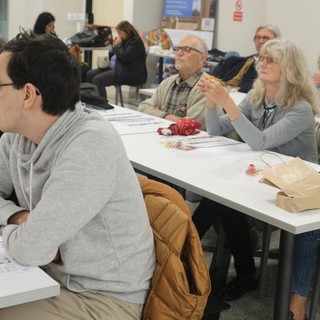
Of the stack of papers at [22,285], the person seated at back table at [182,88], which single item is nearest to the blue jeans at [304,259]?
the stack of papers at [22,285]

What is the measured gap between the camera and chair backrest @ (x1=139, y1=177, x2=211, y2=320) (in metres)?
1.54

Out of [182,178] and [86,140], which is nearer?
[86,140]

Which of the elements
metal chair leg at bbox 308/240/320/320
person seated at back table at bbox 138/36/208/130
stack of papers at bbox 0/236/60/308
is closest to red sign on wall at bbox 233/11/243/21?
person seated at back table at bbox 138/36/208/130

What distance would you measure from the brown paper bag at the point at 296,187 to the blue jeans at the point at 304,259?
0.36m

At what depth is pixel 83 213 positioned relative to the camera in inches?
54.2

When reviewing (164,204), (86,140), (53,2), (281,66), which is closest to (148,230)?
(164,204)

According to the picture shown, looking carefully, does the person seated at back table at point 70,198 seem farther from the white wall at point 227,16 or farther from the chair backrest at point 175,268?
the white wall at point 227,16

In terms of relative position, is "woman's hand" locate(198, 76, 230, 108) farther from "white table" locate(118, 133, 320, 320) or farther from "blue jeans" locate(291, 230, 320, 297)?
"blue jeans" locate(291, 230, 320, 297)

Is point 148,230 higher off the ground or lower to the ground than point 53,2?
lower

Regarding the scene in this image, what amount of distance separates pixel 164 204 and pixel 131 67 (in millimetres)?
5704

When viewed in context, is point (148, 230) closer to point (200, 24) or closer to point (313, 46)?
point (313, 46)

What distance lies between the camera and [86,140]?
1427 millimetres

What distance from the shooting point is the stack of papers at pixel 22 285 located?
123 centimetres

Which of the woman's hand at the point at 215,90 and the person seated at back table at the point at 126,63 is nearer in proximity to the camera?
the woman's hand at the point at 215,90
